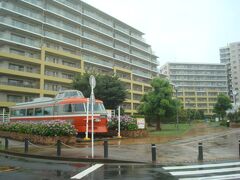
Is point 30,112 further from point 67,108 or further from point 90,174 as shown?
point 90,174

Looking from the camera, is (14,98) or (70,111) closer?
(70,111)

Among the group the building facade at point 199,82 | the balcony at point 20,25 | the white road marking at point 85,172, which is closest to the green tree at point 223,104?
the balcony at point 20,25

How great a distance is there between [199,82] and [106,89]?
101 metres

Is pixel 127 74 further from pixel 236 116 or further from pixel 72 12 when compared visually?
pixel 236 116

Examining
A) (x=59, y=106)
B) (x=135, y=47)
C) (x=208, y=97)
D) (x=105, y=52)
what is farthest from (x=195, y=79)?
(x=59, y=106)

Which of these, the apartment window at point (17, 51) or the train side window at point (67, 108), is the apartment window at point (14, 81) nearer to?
the apartment window at point (17, 51)

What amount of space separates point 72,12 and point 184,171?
5905cm

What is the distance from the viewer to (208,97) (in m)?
132

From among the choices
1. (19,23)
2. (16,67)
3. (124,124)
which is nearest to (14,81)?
(16,67)

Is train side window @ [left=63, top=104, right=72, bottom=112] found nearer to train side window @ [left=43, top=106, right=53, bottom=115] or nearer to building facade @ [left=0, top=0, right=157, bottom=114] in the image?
train side window @ [left=43, top=106, right=53, bottom=115]

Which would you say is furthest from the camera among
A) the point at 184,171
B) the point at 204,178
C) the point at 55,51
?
the point at 55,51

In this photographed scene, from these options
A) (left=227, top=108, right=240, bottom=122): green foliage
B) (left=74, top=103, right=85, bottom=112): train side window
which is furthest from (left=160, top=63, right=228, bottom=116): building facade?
(left=74, top=103, right=85, bottom=112): train side window

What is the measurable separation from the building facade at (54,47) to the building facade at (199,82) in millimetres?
53243

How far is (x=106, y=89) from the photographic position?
41156 mm
